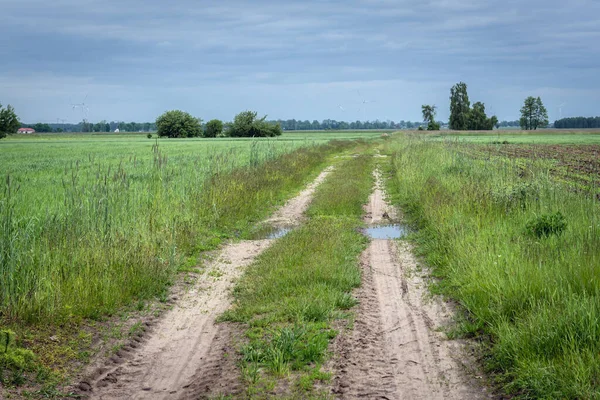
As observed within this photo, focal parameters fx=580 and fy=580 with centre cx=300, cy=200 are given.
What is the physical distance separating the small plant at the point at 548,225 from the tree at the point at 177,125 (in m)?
93.8

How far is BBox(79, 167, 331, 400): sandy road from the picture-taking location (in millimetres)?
5387

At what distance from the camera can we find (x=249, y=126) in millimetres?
95062

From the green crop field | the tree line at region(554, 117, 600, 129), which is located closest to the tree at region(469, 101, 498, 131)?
the tree line at region(554, 117, 600, 129)

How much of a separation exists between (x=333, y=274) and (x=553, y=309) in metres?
3.64

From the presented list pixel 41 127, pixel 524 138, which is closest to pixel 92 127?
pixel 41 127

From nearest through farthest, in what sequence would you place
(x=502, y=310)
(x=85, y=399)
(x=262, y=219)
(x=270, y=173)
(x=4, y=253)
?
(x=85, y=399)
(x=502, y=310)
(x=4, y=253)
(x=262, y=219)
(x=270, y=173)

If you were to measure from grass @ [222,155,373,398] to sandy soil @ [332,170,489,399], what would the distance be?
0.28 meters

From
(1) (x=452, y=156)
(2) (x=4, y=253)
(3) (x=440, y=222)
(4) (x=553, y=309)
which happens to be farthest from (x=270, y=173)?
(4) (x=553, y=309)

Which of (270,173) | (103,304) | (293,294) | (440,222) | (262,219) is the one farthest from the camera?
(270,173)

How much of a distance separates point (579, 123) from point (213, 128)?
12966cm

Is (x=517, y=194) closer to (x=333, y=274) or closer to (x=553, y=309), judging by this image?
(x=333, y=274)

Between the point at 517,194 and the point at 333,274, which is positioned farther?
the point at 517,194

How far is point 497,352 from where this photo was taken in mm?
5797

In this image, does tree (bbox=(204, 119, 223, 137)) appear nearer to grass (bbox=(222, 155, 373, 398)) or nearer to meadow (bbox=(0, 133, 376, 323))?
meadow (bbox=(0, 133, 376, 323))
